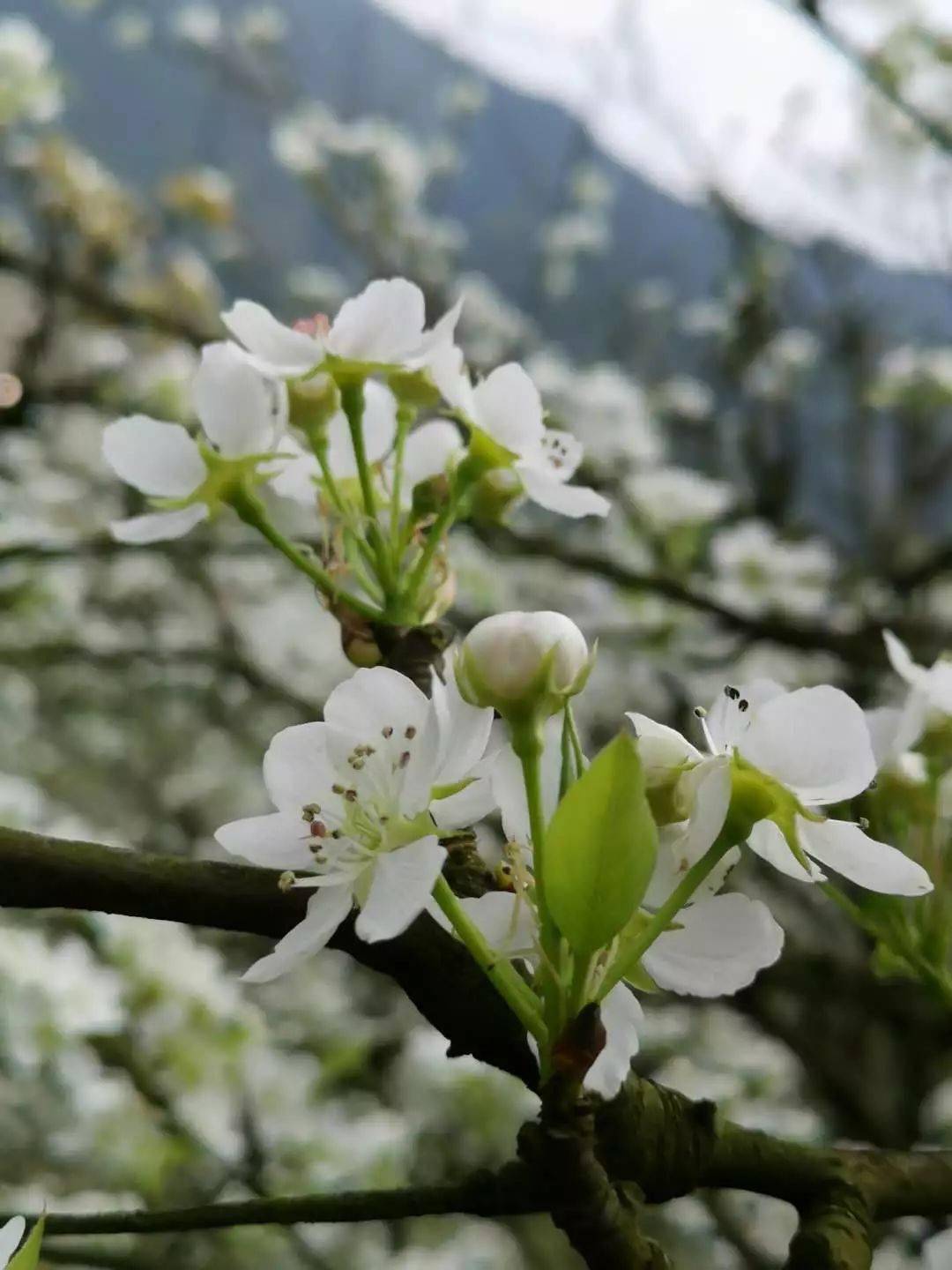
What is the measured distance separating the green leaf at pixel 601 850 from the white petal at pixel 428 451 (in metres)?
0.24

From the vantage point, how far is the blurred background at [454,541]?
1.33m

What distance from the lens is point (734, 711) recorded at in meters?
0.36

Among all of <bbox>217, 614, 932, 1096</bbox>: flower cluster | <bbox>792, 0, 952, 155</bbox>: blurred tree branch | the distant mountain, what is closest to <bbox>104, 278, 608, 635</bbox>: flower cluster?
<bbox>217, 614, 932, 1096</bbox>: flower cluster

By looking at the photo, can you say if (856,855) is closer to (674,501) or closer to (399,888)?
(399,888)

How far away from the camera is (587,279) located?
3869mm

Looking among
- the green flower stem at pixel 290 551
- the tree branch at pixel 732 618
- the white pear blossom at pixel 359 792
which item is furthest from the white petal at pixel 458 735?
the tree branch at pixel 732 618

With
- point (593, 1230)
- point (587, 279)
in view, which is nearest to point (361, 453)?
point (593, 1230)

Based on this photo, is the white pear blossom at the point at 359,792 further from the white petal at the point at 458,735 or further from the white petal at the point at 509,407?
the white petal at the point at 509,407

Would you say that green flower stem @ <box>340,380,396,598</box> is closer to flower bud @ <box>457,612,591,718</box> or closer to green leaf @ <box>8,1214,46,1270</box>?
flower bud @ <box>457,612,591,718</box>

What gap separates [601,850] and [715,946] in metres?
0.07

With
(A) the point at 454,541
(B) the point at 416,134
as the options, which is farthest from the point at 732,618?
(B) the point at 416,134

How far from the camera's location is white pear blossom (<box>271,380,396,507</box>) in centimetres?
46

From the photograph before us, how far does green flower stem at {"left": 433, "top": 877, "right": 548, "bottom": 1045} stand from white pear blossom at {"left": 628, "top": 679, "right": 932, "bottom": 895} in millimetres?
61

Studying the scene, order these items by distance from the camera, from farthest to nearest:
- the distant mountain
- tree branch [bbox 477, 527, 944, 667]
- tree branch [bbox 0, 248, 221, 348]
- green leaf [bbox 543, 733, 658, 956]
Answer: the distant mountain
tree branch [bbox 0, 248, 221, 348]
tree branch [bbox 477, 527, 944, 667]
green leaf [bbox 543, 733, 658, 956]
